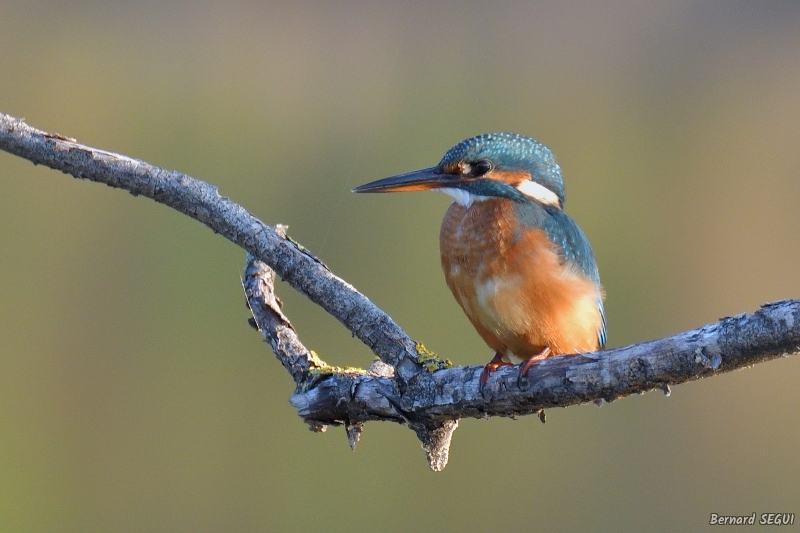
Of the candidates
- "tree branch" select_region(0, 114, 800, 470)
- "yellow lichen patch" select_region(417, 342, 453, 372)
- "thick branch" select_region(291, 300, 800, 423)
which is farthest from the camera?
"yellow lichen patch" select_region(417, 342, 453, 372)

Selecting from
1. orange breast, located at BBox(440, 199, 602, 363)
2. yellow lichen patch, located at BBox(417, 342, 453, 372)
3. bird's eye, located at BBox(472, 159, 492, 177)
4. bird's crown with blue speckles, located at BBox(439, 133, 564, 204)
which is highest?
bird's crown with blue speckles, located at BBox(439, 133, 564, 204)

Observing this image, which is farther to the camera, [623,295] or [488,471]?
[623,295]

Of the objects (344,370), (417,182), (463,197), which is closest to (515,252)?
(463,197)

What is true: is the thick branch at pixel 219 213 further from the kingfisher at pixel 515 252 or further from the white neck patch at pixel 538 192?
the white neck patch at pixel 538 192

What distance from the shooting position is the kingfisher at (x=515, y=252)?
85.7 inches

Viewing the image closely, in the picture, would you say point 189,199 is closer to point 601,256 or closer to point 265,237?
point 265,237

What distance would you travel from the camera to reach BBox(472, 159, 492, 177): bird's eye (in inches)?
95.0

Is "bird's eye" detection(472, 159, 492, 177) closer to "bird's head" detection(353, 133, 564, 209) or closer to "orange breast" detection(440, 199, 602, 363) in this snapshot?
"bird's head" detection(353, 133, 564, 209)

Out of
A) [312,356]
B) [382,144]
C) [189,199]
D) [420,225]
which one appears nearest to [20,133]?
[189,199]

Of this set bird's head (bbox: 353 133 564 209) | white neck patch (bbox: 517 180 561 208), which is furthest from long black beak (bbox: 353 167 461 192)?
white neck patch (bbox: 517 180 561 208)

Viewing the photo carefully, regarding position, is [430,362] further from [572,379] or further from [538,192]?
[538,192]

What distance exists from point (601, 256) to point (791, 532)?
6.73ft

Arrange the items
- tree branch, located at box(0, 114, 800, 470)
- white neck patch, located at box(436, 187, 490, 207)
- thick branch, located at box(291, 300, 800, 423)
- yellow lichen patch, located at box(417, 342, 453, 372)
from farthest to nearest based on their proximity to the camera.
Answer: white neck patch, located at box(436, 187, 490, 207), yellow lichen patch, located at box(417, 342, 453, 372), tree branch, located at box(0, 114, 800, 470), thick branch, located at box(291, 300, 800, 423)

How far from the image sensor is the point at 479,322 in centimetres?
227
